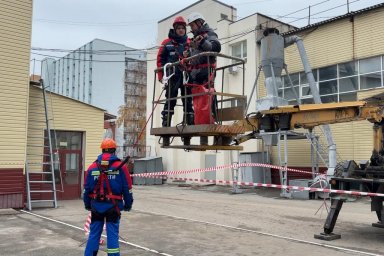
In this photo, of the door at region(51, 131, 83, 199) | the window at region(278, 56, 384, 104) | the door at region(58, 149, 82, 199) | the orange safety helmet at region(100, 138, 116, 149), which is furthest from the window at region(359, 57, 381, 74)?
the orange safety helmet at region(100, 138, 116, 149)

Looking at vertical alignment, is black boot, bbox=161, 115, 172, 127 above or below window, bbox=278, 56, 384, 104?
below

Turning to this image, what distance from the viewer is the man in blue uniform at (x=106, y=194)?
6492 mm

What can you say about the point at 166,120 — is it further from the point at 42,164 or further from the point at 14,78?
the point at 42,164

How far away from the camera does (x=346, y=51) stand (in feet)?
74.2

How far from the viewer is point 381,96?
9.34 m

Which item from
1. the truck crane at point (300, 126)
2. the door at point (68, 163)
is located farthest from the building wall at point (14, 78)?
the truck crane at point (300, 126)

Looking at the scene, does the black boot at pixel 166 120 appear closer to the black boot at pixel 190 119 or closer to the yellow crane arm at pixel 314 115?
the black boot at pixel 190 119

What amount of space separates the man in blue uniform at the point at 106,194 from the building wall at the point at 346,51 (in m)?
17.6

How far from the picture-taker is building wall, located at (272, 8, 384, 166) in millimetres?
21234

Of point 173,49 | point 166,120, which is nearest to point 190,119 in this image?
point 166,120

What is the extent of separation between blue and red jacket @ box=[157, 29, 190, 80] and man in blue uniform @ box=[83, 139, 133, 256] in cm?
206

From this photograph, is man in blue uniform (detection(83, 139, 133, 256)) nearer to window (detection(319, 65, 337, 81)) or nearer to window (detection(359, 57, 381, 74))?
window (detection(359, 57, 381, 74))

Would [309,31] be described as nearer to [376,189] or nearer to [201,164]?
[201,164]

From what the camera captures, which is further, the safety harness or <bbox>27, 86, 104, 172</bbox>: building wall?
<bbox>27, 86, 104, 172</bbox>: building wall
